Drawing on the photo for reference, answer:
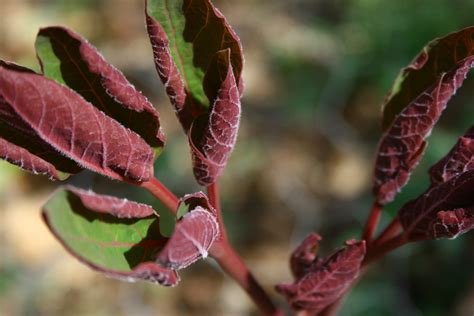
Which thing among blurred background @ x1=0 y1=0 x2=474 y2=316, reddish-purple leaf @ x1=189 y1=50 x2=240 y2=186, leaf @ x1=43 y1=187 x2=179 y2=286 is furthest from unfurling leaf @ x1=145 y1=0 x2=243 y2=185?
blurred background @ x1=0 y1=0 x2=474 y2=316

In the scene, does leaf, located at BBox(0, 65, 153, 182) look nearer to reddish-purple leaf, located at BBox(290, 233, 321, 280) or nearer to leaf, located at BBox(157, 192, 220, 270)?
leaf, located at BBox(157, 192, 220, 270)

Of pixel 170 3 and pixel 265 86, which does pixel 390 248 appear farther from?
pixel 265 86

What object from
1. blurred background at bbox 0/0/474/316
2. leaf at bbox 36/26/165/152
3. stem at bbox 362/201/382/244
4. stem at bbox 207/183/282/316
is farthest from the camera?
blurred background at bbox 0/0/474/316

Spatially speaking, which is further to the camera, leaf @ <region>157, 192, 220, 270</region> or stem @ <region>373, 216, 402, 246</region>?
stem @ <region>373, 216, 402, 246</region>

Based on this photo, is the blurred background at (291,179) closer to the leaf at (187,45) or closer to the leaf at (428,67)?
the leaf at (428,67)

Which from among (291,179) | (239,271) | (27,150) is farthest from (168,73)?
(291,179)

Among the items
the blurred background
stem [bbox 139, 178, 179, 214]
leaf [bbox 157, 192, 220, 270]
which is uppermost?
leaf [bbox 157, 192, 220, 270]
